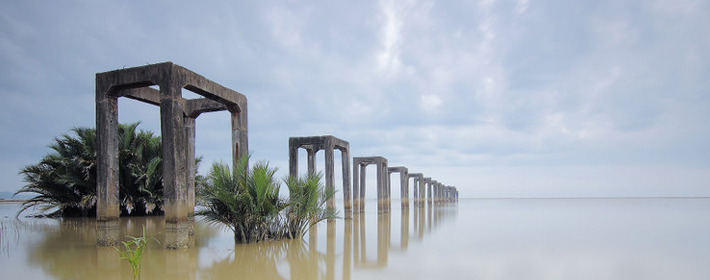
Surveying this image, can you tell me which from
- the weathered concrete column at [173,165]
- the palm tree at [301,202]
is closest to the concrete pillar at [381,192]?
the palm tree at [301,202]

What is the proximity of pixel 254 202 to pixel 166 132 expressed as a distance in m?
2.22

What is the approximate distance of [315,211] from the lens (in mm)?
10141

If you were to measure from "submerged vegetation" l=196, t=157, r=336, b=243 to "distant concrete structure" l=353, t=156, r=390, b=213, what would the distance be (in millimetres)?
12173

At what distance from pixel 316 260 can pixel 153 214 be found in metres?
17.0

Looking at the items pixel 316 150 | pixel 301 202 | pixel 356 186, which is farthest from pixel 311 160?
pixel 301 202

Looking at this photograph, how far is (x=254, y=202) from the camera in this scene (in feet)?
29.8

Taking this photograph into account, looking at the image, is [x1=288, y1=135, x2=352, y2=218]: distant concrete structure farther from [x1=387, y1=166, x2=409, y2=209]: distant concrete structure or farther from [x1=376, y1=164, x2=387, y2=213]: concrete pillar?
[x1=387, y1=166, x2=409, y2=209]: distant concrete structure

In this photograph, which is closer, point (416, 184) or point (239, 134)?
point (239, 134)

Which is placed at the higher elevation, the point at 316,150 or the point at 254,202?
the point at 316,150

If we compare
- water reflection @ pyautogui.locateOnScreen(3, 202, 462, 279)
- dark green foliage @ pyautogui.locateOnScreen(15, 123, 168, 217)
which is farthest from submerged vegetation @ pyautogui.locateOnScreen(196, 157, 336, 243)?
dark green foliage @ pyautogui.locateOnScreen(15, 123, 168, 217)

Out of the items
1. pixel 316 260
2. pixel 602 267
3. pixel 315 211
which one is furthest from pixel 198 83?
pixel 602 267

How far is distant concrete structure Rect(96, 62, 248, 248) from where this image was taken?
841 centimetres

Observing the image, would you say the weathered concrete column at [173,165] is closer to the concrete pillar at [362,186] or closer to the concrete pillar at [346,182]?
the concrete pillar at [346,182]

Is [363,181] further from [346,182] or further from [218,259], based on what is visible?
[218,259]
